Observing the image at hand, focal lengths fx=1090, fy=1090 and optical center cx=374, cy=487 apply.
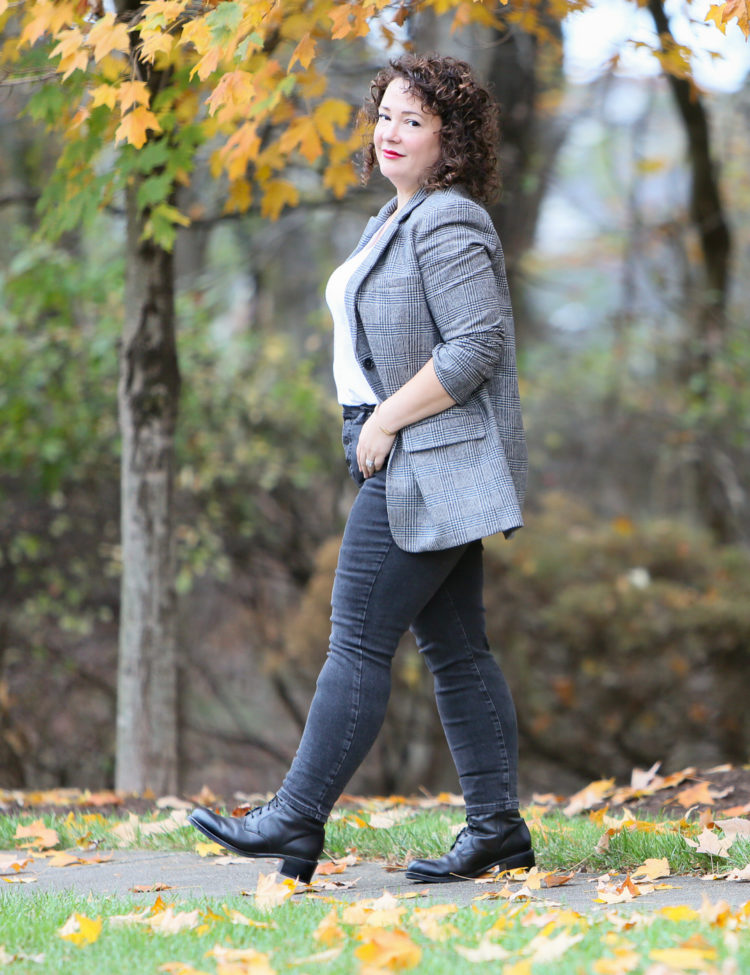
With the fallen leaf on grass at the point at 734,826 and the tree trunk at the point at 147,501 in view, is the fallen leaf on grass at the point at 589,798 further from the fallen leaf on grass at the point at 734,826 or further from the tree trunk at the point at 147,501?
the tree trunk at the point at 147,501

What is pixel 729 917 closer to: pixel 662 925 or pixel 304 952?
pixel 662 925

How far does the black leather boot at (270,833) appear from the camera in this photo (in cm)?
Answer: 263

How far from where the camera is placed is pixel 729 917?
209 centimetres

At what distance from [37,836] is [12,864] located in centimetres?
47

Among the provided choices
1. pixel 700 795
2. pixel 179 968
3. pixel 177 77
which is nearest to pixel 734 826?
pixel 700 795

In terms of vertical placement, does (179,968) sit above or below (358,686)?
below

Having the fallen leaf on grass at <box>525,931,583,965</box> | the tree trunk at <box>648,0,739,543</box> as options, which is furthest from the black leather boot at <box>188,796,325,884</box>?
the tree trunk at <box>648,0,739,543</box>

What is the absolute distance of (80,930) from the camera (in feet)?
7.41

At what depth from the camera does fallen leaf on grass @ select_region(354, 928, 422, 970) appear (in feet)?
6.35

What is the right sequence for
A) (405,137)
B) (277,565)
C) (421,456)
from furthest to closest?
(277,565)
(405,137)
(421,456)

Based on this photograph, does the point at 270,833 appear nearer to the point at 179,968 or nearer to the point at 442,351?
the point at 179,968

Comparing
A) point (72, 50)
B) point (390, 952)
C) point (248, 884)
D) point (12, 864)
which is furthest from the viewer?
point (72, 50)

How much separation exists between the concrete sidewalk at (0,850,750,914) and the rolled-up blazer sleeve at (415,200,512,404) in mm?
1223

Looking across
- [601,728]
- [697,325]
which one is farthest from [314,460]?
[697,325]
